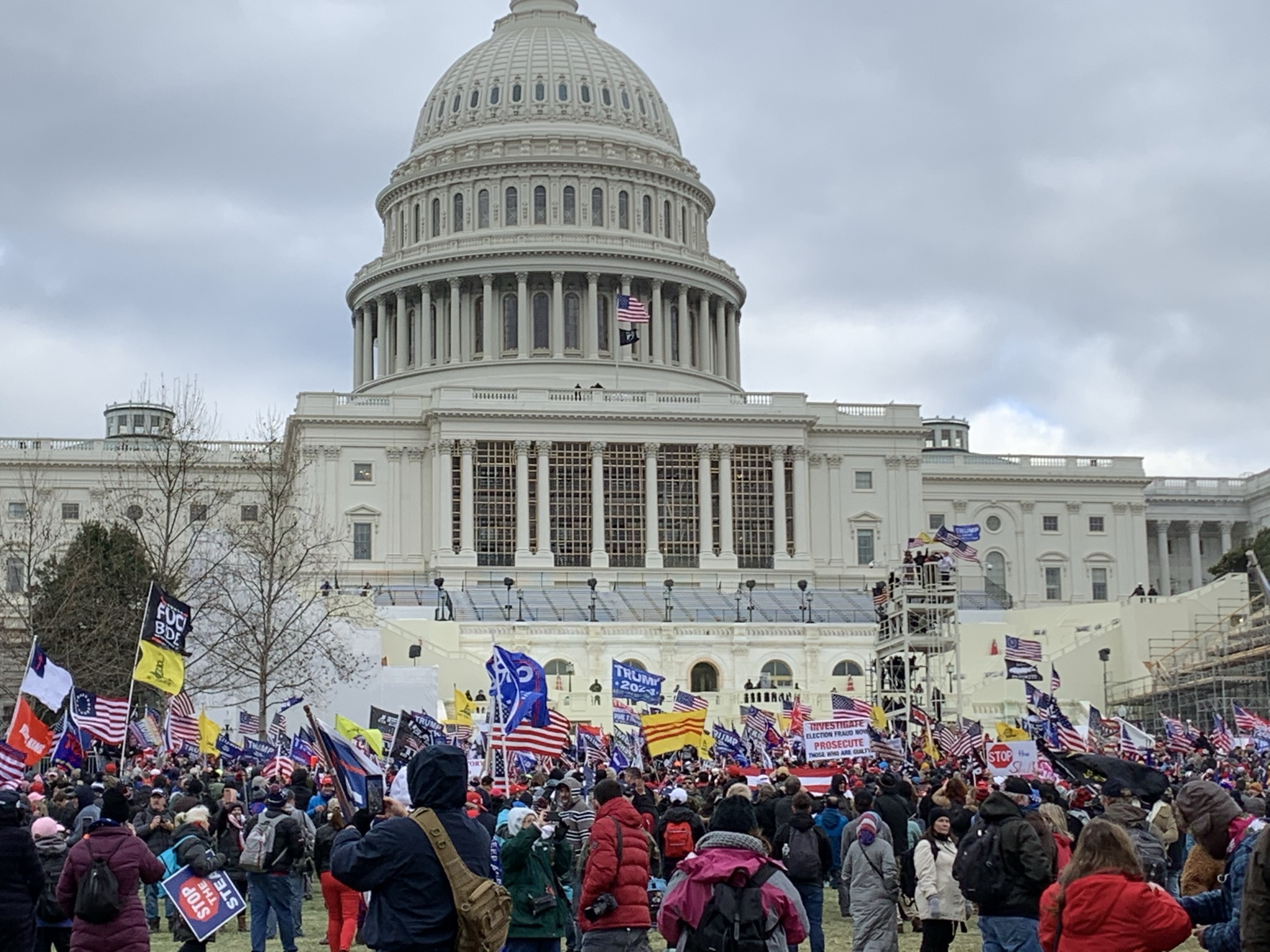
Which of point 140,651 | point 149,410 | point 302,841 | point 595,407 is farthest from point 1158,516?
point 302,841

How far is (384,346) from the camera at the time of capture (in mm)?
115125

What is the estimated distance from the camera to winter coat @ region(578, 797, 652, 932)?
47.6 ft

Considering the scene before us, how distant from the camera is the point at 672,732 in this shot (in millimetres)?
34094

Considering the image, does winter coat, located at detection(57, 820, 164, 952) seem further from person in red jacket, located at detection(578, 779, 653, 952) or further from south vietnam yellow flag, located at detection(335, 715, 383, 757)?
south vietnam yellow flag, located at detection(335, 715, 383, 757)

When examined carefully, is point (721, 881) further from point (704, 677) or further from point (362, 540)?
point (362, 540)

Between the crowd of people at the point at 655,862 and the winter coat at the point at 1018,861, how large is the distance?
2 cm

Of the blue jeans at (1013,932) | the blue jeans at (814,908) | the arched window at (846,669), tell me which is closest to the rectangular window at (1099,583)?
the arched window at (846,669)

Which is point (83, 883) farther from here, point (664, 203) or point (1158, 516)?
point (1158, 516)

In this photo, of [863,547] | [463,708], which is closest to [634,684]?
[463,708]

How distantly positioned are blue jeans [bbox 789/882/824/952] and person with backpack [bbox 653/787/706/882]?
112cm

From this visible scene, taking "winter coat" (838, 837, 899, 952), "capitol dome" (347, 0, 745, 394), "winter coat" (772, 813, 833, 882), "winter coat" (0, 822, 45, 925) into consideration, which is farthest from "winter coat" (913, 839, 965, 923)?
"capitol dome" (347, 0, 745, 394)

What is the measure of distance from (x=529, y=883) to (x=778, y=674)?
5930 cm

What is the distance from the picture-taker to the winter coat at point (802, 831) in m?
19.1

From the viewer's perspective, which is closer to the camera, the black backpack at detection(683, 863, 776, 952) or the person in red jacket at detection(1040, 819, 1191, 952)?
the person in red jacket at detection(1040, 819, 1191, 952)
